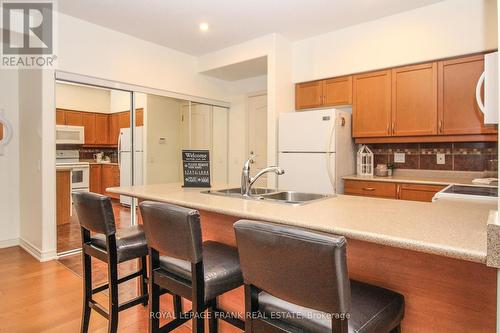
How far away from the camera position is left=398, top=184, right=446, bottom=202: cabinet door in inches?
119

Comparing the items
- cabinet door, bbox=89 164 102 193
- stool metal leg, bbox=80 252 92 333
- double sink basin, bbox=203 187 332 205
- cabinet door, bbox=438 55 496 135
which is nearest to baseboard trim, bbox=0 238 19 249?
cabinet door, bbox=89 164 102 193

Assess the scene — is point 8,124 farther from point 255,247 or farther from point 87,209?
point 255,247

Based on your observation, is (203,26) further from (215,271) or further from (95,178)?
(215,271)

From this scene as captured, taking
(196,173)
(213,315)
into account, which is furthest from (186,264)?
(196,173)

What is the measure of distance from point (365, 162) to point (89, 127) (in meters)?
3.44

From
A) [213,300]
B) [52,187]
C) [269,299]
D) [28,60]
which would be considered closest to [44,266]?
[52,187]

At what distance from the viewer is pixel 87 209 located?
174cm

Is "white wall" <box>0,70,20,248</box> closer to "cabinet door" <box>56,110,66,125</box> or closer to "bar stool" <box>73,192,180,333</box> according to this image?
"cabinet door" <box>56,110,66,125</box>

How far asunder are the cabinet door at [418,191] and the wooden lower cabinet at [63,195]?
3.79m

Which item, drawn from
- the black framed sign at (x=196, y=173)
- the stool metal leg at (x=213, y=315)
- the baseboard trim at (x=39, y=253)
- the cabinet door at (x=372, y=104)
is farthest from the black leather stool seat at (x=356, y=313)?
the baseboard trim at (x=39, y=253)

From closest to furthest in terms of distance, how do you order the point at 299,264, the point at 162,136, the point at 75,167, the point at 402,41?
the point at 299,264 < the point at 402,41 < the point at 75,167 < the point at 162,136

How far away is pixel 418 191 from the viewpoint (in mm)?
3105

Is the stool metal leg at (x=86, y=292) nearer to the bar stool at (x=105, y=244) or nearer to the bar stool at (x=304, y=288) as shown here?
the bar stool at (x=105, y=244)

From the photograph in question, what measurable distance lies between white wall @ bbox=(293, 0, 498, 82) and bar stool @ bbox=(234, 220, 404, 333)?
9.57ft
